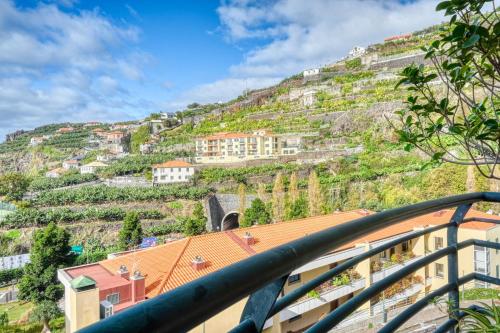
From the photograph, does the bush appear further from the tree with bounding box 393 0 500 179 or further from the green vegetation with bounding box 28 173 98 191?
the tree with bounding box 393 0 500 179

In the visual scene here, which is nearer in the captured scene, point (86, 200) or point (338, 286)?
point (338, 286)

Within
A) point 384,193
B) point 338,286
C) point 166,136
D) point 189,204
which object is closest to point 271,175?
point 189,204

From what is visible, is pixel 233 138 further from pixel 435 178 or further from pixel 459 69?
pixel 459 69

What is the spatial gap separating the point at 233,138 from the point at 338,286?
24.2 metres

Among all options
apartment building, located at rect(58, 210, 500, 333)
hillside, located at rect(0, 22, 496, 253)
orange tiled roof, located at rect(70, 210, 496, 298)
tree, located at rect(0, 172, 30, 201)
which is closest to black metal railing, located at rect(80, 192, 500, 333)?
apartment building, located at rect(58, 210, 500, 333)

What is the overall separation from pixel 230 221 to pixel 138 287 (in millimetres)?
16230

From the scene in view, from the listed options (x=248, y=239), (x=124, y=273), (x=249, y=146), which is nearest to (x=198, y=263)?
(x=248, y=239)

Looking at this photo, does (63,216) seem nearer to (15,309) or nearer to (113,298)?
(15,309)

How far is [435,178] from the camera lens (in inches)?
678

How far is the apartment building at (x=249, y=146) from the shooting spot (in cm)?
2891

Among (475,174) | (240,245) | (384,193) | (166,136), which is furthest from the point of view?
(166,136)

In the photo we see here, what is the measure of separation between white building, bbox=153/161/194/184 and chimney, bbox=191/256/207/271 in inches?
708

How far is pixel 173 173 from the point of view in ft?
85.9

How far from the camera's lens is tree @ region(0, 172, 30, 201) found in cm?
2758
